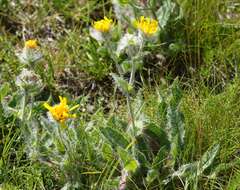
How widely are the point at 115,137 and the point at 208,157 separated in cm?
41

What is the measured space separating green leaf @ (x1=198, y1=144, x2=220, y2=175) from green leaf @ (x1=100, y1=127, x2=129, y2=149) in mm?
338

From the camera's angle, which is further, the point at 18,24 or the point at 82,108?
the point at 18,24

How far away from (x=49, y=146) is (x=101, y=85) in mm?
693

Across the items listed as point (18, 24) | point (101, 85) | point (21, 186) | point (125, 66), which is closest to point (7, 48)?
point (18, 24)

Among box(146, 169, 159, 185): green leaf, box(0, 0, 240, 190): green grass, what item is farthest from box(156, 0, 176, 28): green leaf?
box(146, 169, 159, 185): green leaf

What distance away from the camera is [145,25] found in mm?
2396

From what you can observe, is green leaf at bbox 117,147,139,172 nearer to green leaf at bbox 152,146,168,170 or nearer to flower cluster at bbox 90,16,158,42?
green leaf at bbox 152,146,168,170

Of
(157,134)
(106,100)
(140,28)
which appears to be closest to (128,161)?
(157,134)

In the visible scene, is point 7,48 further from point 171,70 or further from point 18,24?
point 171,70

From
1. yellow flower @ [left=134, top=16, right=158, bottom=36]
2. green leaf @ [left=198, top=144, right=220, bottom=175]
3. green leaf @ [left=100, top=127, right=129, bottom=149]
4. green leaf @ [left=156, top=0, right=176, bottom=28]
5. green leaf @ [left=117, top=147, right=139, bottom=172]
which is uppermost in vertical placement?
yellow flower @ [left=134, top=16, right=158, bottom=36]

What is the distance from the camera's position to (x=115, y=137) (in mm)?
2508

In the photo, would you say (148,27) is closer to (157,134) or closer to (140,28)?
(140,28)

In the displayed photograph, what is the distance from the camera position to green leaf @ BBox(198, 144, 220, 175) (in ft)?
8.07

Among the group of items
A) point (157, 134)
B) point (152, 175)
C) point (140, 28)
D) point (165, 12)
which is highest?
point (140, 28)
